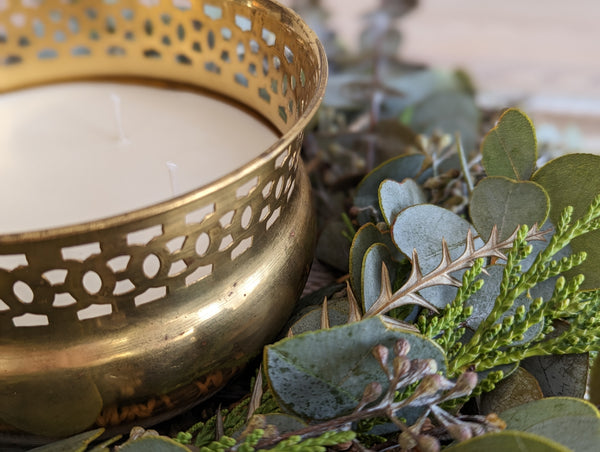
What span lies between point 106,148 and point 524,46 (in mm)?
1433

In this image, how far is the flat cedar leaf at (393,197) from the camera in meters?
0.40

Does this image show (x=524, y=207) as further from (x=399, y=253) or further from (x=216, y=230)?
(x=216, y=230)

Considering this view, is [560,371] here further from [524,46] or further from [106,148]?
[524,46]

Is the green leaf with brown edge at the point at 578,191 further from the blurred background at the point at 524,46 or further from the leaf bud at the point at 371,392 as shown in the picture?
the blurred background at the point at 524,46

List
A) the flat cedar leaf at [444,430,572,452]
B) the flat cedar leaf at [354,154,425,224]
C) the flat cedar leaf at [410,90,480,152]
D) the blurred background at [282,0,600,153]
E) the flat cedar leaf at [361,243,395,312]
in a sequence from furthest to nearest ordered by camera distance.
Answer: the blurred background at [282,0,600,153], the flat cedar leaf at [410,90,480,152], the flat cedar leaf at [354,154,425,224], the flat cedar leaf at [361,243,395,312], the flat cedar leaf at [444,430,572,452]

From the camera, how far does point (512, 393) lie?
0.38m

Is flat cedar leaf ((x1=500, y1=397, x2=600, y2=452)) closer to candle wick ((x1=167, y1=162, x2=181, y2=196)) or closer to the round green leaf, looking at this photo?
the round green leaf

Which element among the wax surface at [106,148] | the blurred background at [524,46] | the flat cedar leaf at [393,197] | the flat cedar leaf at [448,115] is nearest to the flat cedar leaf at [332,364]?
the flat cedar leaf at [393,197]

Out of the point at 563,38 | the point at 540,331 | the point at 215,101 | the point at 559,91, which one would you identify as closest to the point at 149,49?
the point at 215,101

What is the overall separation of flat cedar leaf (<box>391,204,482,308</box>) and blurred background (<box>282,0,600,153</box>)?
106 centimetres

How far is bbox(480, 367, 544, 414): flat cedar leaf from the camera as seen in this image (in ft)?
1.23

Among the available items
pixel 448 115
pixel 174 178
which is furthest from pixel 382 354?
pixel 448 115

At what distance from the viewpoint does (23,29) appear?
1.96 ft

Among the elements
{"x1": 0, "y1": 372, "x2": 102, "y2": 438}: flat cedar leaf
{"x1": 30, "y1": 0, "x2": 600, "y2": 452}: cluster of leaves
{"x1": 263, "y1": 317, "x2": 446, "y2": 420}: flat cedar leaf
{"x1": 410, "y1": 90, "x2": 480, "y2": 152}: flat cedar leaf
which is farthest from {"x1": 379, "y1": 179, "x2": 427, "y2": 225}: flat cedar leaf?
{"x1": 410, "y1": 90, "x2": 480, "y2": 152}: flat cedar leaf
